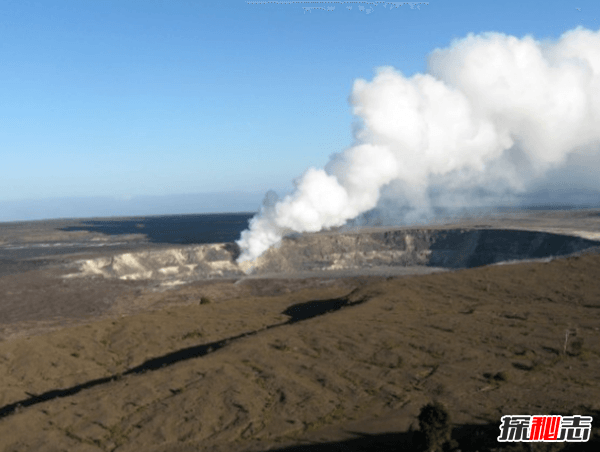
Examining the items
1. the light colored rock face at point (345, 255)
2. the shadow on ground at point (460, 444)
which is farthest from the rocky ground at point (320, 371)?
the light colored rock face at point (345, 255)

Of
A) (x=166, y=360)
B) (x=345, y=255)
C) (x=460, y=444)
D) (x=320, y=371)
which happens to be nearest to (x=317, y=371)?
(x=320, y=371)

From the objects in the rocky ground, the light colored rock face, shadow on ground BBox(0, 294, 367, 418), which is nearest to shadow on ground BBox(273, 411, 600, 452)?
the rocky ground

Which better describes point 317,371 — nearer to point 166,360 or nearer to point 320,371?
point 320,371

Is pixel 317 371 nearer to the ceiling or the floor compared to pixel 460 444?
nearer to the floor

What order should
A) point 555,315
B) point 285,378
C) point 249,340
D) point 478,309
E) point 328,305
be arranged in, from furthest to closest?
1. point 328,305
2. point 478,309
3. point 555,315
4. point 249,340
5. point 285,378

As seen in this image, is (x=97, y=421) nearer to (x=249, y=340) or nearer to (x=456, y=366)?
(x=249, y=340)

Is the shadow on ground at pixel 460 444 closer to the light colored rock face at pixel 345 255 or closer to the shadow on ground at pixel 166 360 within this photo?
the shadow on ground at pixel 166 360

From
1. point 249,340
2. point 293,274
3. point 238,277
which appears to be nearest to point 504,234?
point 293,274
